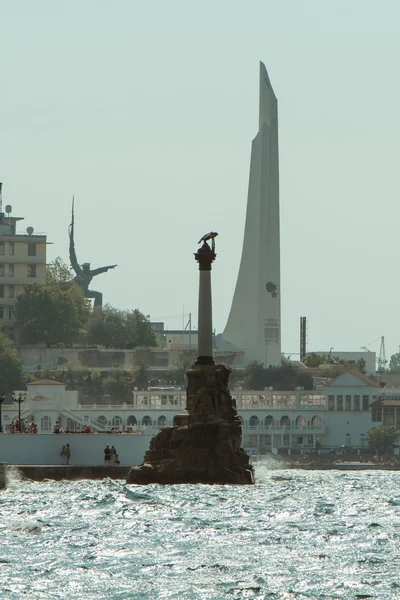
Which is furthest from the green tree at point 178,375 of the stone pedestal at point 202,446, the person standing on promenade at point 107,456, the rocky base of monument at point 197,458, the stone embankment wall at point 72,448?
the rocky base of monument at point 197,458

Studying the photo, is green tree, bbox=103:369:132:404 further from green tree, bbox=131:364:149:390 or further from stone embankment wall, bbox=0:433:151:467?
stone embankment wall, bbox=0:433:151:467

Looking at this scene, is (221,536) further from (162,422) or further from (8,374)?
(8,374)

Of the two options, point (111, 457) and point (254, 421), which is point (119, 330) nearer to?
point (254, 421)

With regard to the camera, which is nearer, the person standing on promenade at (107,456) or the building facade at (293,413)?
the person standing on promenade at (107,456)

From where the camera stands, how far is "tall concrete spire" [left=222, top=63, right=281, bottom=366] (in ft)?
511

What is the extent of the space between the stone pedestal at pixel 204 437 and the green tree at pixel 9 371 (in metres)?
71.8

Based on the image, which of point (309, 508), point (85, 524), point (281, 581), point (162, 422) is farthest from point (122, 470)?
point (162, 422)

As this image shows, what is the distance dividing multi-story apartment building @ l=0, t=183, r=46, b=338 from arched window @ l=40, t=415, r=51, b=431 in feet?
205

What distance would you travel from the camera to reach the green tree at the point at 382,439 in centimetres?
13588

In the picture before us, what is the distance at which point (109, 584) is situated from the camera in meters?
36.0

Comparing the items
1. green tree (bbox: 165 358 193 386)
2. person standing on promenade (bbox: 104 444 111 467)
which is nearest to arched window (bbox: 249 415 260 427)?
green tree (bbox: 165 358 193 386)

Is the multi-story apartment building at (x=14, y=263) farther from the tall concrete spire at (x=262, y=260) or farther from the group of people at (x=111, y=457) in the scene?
the group of people at (x=111, y=457)

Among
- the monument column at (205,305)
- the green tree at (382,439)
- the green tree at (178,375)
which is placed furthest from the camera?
the green tree at (178,375)

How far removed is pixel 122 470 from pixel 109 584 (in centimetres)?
3836
